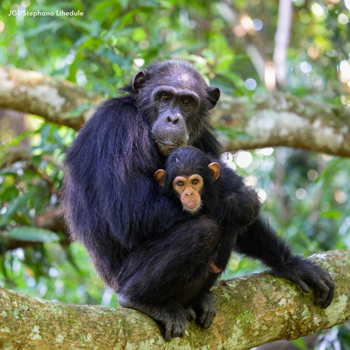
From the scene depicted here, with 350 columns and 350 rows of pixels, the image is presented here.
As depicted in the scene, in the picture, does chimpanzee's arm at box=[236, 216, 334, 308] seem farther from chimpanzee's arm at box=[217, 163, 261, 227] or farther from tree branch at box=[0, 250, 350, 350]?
chimpanzee's arm at box=[217, 163, 261, 227]

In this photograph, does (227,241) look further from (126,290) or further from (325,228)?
(325,228)

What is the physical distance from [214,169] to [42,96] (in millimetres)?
3459

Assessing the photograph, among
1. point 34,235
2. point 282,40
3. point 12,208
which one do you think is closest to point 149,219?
point 34,235

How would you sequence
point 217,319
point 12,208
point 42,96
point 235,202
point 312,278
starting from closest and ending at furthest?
point 217,319 → point 235,202 → point 312,278 → point 12,208 → point 42,96

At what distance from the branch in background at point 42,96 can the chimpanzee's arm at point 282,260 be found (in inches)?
115

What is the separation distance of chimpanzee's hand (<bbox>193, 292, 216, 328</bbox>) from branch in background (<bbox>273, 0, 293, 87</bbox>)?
6595 mm

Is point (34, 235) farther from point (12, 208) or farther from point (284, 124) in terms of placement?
point (284, 124)

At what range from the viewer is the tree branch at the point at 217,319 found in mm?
2928

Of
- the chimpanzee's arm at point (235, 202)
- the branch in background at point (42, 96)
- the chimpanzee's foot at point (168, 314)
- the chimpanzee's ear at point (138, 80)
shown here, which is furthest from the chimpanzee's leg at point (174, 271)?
the branch in background at point (42, 96)

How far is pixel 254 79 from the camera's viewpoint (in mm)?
14844

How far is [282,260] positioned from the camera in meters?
4.61

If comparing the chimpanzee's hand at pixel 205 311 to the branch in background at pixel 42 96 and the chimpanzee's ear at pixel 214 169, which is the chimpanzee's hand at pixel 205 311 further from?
the branch in background at pixel 42 96

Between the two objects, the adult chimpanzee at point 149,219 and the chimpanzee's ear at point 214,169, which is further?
the chimpanzee's ear at point 214,169

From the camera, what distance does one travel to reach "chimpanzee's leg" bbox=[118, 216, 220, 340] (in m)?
3.76
